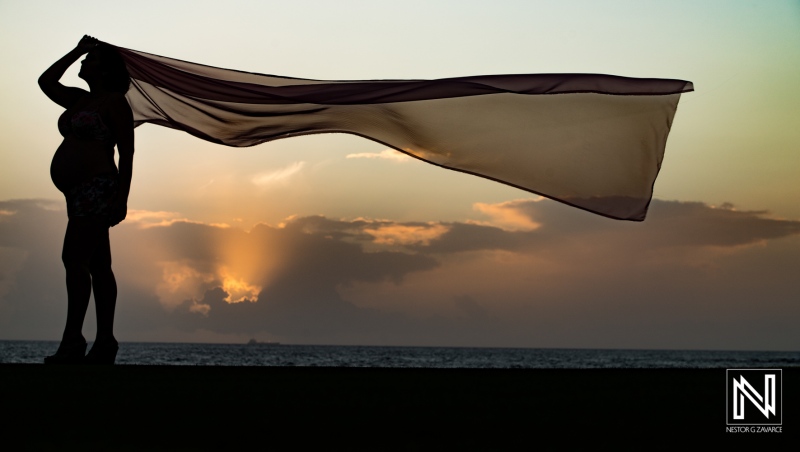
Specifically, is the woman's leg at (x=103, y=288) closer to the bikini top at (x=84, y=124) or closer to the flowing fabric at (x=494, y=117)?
the bikini top at (x=84, y=124)

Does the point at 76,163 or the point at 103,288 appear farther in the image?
the point at 103,288

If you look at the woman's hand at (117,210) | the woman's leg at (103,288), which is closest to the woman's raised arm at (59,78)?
the woman's hand at (117,210)

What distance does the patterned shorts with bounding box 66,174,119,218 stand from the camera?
307 inches

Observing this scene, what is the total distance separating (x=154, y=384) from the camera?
574cm

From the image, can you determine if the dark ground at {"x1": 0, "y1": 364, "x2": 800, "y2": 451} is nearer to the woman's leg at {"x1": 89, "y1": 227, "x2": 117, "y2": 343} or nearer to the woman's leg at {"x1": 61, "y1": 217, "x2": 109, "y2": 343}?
the woman's leg at {"x1": 61, "y1": 217, "x2": 109, "y2": 343}

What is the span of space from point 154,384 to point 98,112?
2.98 metres

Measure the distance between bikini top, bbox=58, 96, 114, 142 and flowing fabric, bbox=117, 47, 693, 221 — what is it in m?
0.81

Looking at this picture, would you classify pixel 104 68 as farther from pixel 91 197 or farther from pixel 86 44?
pixel 91 197

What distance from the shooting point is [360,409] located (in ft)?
15.5

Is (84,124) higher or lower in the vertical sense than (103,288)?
higher

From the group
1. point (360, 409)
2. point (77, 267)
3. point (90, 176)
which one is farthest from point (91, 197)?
point (360, 409)

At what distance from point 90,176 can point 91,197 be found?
0.17 m

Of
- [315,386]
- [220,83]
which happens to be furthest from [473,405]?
[220,83]

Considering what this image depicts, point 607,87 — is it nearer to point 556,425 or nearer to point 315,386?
point 315,386
